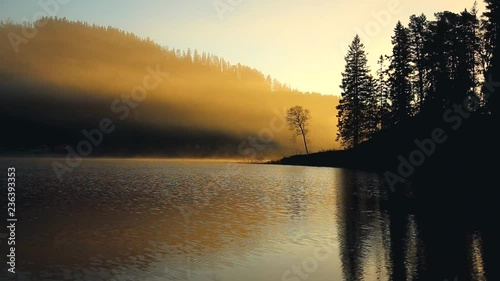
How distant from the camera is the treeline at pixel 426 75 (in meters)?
54.1

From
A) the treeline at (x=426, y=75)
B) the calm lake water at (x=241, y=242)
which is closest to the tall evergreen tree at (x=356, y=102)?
the treeline at (x=426, y=75)

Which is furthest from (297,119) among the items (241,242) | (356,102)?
(241,242)

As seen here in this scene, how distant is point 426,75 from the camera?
73.8 metres

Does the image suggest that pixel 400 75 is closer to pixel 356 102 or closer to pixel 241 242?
pixel 356 102

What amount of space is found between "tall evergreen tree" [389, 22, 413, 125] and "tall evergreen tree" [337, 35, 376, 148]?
1017cm

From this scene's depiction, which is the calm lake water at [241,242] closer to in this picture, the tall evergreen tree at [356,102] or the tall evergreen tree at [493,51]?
the tall evergreen tree at [493,51]

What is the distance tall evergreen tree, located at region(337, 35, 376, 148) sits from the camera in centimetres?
9250

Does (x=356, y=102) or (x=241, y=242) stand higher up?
(x=356, y=102)

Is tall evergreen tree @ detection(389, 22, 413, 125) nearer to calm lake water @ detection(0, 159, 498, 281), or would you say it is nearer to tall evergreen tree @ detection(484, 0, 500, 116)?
tall evergreen tree @ detection(484, 0, 500, 116)

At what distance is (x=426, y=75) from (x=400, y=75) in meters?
8.28

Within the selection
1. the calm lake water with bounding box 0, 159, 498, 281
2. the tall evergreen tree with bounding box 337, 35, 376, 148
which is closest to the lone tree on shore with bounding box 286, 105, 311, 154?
the tall evergreen tree with bounding box 337, 35, 376, 148

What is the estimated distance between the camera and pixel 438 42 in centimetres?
6531

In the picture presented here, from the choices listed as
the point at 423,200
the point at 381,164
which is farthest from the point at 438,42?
the point at 423,200

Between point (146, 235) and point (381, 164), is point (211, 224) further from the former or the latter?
point (381, 164)
